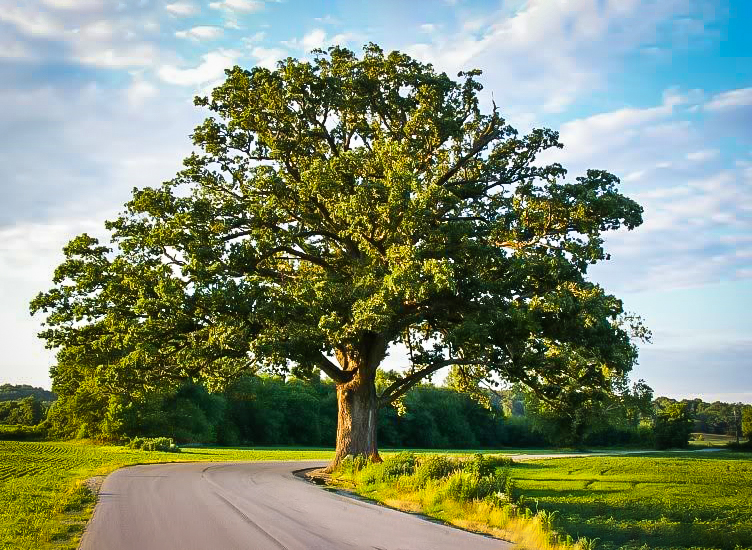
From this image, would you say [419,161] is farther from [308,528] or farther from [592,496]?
[308,528]

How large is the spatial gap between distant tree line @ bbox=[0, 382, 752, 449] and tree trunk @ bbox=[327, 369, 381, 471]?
3634 cm

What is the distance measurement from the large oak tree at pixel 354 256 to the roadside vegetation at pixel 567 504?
4.74m

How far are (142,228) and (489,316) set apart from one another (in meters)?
14.8

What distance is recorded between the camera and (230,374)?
2641 cm

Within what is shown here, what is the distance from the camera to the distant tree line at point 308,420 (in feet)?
243

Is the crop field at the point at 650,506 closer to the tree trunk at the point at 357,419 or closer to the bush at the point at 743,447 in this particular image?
the tree trunk at the point at 357,419

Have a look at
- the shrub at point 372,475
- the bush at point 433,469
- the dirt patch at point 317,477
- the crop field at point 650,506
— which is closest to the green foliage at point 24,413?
the dirt patch at point 317,477

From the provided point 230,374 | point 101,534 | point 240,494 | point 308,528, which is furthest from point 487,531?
point 230,374

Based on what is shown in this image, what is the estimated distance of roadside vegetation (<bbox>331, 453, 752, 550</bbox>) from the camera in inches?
473

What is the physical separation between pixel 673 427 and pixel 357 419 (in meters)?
75.8

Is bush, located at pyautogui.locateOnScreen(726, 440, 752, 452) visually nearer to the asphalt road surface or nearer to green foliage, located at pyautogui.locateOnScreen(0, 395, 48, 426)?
the asphalt road surface

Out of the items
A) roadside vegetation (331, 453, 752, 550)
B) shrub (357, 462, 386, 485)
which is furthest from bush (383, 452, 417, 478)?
shrub (357, 462, 386, 485)

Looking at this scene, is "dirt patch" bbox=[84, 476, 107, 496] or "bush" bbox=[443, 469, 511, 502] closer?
"bush" bbox=[443, 469, 511, 502]

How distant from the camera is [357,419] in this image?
95.6 feet
